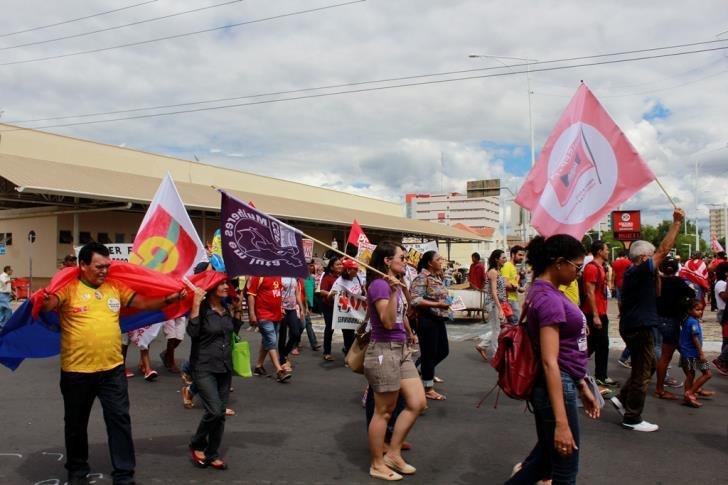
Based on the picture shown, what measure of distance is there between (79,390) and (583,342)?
339cm

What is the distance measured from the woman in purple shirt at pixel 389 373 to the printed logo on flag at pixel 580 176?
177 cm

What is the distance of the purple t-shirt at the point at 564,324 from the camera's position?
3.26 m

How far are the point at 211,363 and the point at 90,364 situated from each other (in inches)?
39.3

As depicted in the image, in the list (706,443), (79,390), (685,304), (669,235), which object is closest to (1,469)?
(79,390)

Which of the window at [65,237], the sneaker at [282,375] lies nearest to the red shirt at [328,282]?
the sneaker at [282,375]

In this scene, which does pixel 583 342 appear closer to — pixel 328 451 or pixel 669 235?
pixel 669 235

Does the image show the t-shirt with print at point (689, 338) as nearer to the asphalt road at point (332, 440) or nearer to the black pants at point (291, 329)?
the asphalt road at point (332, 440)

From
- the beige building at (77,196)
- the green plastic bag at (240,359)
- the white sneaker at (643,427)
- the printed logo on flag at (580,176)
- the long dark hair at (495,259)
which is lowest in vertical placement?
the white sneaker at (643,427)

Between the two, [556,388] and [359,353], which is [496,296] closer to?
[359,353]

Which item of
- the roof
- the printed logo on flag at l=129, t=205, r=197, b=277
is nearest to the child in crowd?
the printed logo on flag at l=129, t=205, r=197, b=277

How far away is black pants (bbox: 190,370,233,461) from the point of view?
4805mm

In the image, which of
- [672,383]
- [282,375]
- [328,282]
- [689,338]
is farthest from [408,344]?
[328,282]

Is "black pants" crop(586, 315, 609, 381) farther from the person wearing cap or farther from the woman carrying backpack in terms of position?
the woman carrying backpack

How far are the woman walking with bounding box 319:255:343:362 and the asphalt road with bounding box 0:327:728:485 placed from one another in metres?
2.19
